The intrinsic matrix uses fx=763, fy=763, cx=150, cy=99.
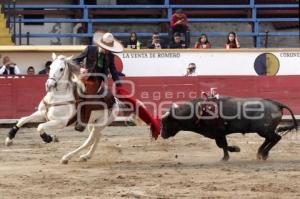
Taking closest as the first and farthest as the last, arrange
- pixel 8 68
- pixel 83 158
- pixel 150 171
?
pixel 150 171
pixel 83 158
pixel 8 68

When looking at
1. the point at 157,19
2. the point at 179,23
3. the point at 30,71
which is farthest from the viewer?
the point at 157,19

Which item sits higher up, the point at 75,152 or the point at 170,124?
the point at 170,124

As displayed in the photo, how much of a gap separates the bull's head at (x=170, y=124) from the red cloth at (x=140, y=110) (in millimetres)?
170

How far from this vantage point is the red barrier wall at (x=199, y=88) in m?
15.7

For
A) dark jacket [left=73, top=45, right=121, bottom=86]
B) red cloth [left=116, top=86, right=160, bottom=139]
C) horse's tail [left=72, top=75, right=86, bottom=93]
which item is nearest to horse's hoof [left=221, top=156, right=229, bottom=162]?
red cloth [left=116, top=86, right=160, bottom=139]

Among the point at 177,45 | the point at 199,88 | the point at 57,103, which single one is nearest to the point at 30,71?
the point at 177,45

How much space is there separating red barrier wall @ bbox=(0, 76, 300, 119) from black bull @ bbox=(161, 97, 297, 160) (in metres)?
5.97

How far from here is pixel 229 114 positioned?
9.81 metres

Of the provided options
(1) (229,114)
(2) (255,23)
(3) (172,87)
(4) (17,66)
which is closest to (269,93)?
(3) (172,87)

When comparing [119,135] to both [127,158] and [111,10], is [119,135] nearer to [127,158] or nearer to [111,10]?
[127,158]

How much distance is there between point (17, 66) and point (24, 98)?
4.84 feet

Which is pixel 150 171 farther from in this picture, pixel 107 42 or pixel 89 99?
pixel 107 42

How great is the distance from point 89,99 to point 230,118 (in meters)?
1.86

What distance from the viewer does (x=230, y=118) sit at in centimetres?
982
